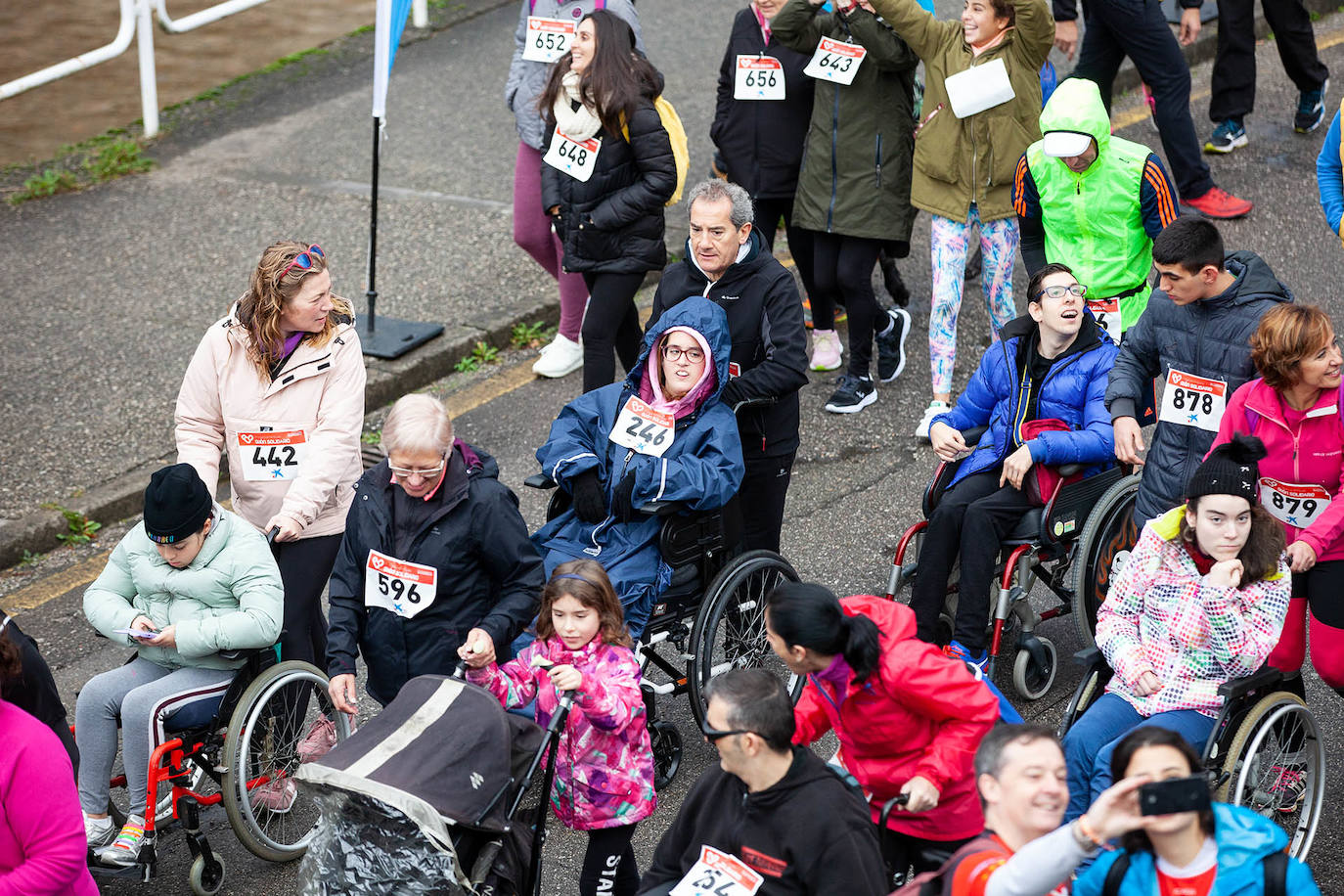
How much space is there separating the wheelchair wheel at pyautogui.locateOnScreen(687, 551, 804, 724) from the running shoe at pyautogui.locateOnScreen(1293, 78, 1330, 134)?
6.85m

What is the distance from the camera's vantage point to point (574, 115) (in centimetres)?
702

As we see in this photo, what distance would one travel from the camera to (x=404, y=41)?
12.0 meters

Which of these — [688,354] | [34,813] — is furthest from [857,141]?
[34,813]

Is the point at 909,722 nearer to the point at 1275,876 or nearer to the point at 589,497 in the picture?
the point at 1275,876

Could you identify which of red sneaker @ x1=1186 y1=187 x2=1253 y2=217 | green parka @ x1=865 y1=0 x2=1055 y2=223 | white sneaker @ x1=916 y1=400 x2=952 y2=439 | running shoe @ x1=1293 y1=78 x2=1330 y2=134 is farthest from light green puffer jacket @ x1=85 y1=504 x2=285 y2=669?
running shoe @ x1=1293 y1=78 x2=1330 y2=134

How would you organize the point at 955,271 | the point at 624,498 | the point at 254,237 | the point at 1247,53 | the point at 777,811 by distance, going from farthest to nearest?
the point at 1247,53 → the point at 254,237 → the point at 955,271 → the point at 624,498 → the point at 777,811

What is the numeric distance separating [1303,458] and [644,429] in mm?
2114

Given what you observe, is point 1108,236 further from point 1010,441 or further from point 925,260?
point 925,260

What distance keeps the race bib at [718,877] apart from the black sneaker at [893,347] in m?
4.60

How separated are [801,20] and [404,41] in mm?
5432

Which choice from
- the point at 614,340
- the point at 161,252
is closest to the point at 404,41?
the point at 161,252

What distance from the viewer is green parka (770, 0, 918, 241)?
24.2 feet

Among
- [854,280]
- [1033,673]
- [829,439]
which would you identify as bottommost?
[829,439]

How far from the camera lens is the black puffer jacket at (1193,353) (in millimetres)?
5152
